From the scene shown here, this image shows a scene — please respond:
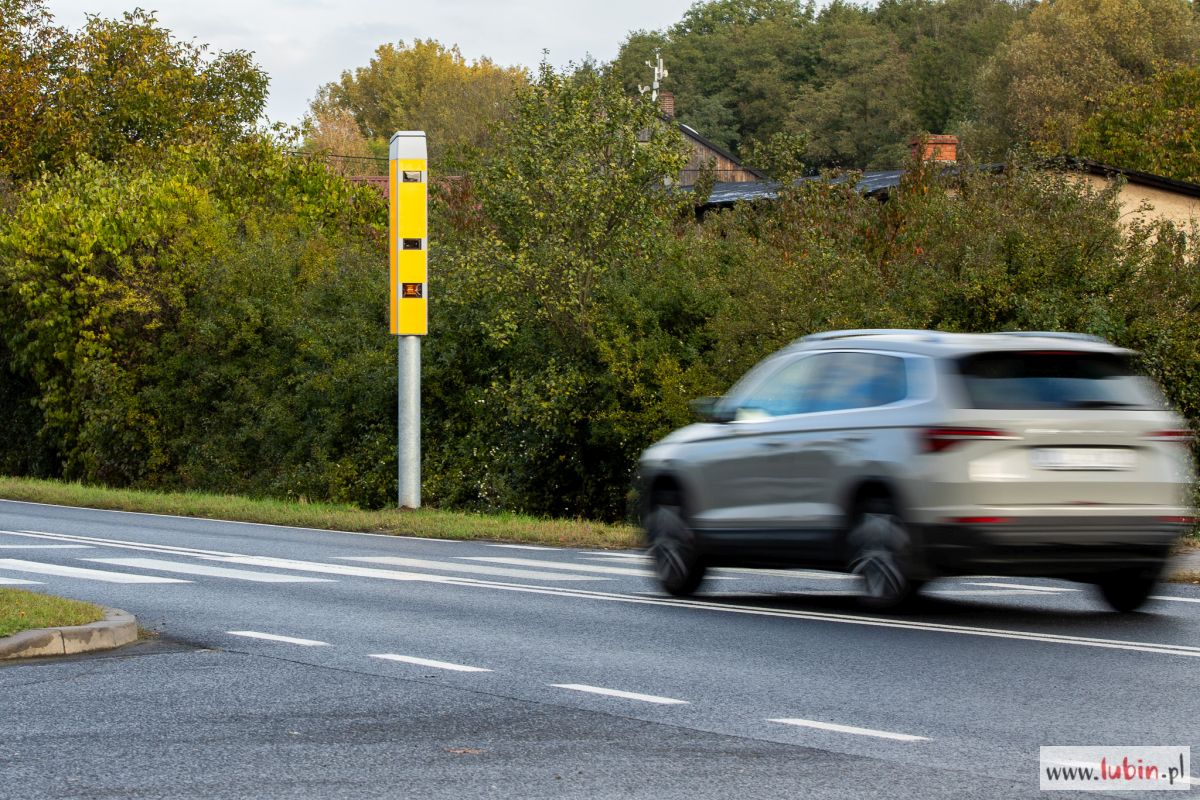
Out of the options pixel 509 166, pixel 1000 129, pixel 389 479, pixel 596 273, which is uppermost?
pixel 1000 129

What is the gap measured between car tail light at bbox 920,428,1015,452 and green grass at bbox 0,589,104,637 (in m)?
5.16

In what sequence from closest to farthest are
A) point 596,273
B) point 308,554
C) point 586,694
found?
point 586,694 → point 308,554 → point 596,273

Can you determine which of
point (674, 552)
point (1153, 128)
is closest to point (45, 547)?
point (674, 552)

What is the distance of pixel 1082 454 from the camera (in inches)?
429

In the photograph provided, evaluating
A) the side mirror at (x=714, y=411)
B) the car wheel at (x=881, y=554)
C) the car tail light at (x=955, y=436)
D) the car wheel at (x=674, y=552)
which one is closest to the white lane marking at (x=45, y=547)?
the car wheel at (x=674, y=552)

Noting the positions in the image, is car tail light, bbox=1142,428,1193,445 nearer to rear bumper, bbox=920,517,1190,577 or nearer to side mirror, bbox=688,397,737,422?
rear bumper, bbox=920,517,1190,577

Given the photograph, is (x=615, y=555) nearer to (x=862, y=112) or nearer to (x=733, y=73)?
(x=862, y=112)

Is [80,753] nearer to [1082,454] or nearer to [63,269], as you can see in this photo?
[1082,454]

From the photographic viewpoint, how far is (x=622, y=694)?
847 centimetres

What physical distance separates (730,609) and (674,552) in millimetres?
1015

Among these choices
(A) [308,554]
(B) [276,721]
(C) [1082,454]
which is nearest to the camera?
(B) [276,721]

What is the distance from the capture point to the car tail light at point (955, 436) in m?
10.8

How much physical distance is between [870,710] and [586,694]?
1.37 metres

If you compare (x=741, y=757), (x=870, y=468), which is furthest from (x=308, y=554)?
(x=741, y=757)
